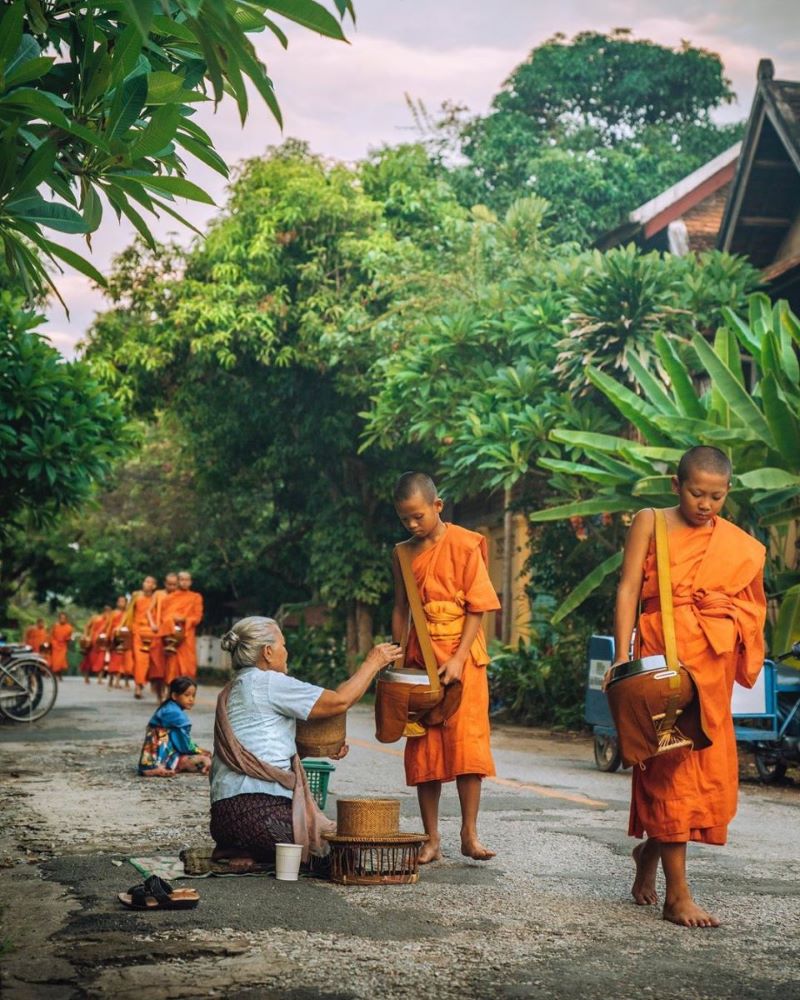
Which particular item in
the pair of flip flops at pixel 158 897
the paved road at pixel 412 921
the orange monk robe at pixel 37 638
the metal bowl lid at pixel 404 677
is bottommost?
the paved road at pixel 412 921

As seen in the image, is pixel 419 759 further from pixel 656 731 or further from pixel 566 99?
pixel 566 99

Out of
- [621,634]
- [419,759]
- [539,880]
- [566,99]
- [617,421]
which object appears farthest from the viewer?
[566,99]

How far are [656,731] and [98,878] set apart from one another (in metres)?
2.44

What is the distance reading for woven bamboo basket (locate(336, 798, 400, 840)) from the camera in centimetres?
607

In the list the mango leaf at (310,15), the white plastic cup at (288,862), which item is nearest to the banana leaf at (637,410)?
the white plastic cup at (288,862)

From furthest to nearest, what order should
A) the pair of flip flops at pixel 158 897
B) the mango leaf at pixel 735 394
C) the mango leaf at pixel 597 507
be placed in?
the mango leaf at pixel 597 507
the mango leaf at pixel 735 394
the pair of flip flops at pixel 158 897

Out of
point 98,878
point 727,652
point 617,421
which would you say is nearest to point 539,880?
point 727,652

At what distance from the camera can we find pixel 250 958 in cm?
469

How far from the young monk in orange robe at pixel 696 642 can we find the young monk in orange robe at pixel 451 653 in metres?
1.17

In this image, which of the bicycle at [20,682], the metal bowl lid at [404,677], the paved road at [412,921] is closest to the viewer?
the paved road at [412,921]

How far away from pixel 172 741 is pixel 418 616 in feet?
14.9

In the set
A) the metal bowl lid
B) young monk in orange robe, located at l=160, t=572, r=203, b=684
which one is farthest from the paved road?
young monk in orange robe, located at l=160, t=572, r=203, b=684

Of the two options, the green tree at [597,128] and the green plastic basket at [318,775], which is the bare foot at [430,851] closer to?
the green plastic basket at [318,775]

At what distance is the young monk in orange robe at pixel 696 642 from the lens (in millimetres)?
5586
